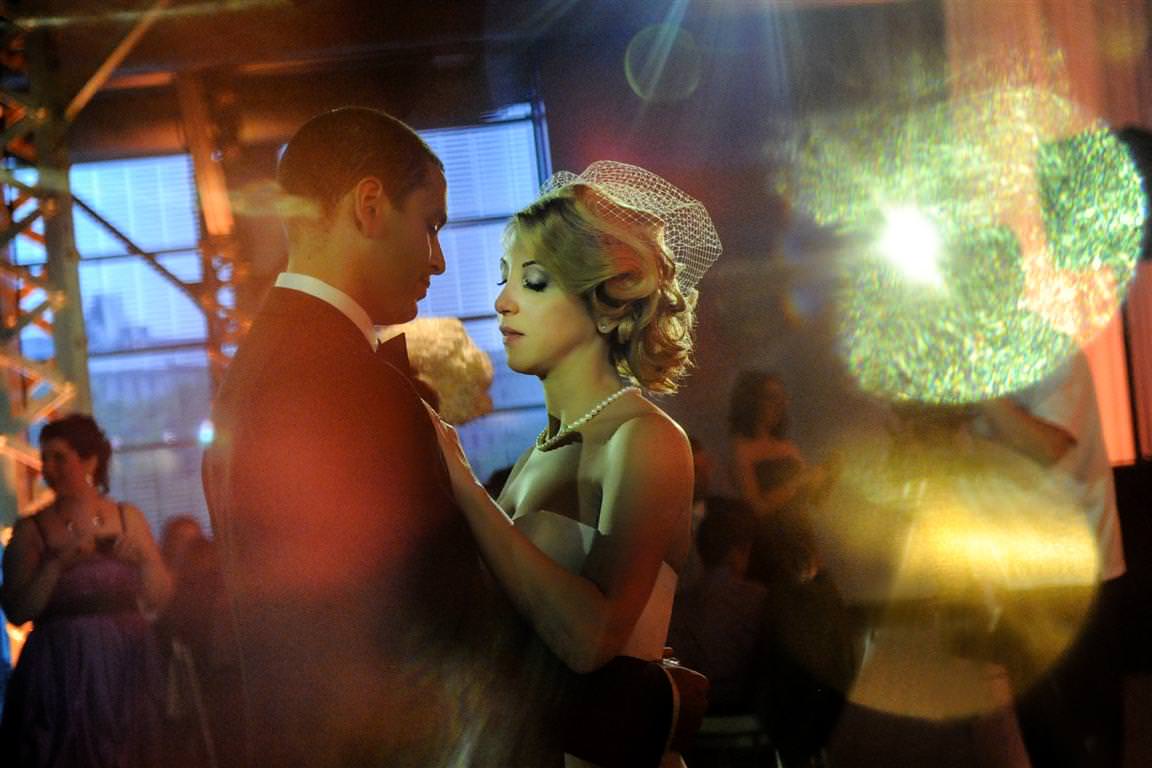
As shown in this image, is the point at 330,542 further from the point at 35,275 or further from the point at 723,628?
the point at 35,275

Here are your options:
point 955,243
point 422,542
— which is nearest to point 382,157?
point 422,542

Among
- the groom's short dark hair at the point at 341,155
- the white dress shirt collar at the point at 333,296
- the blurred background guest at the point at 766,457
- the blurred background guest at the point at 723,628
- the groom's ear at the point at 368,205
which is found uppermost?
the groom's short dark hair at the point at 341,155

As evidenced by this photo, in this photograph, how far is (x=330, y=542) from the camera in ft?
4.51

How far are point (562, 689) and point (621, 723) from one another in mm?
112

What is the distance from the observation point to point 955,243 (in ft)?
13.9

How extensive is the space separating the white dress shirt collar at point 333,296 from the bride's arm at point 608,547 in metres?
0.19

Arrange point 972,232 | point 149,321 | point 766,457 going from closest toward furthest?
point 766,457
point 972,232
point 149,321

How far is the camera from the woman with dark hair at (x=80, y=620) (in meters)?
3.11

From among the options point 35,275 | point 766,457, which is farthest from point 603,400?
point 35,275

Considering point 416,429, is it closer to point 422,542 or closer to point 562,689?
point 422,542

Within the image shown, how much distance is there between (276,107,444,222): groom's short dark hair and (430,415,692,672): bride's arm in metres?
0.35

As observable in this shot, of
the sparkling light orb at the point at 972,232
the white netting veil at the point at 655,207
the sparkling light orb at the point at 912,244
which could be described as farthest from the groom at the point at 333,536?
the sparkling light orb at the point at 912,244

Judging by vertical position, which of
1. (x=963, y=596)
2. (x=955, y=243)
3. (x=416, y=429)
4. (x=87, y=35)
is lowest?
(x=963, y=596)

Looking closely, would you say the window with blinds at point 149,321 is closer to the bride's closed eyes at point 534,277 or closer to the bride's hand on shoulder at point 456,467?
the bride's closed eyes at point 534,277
